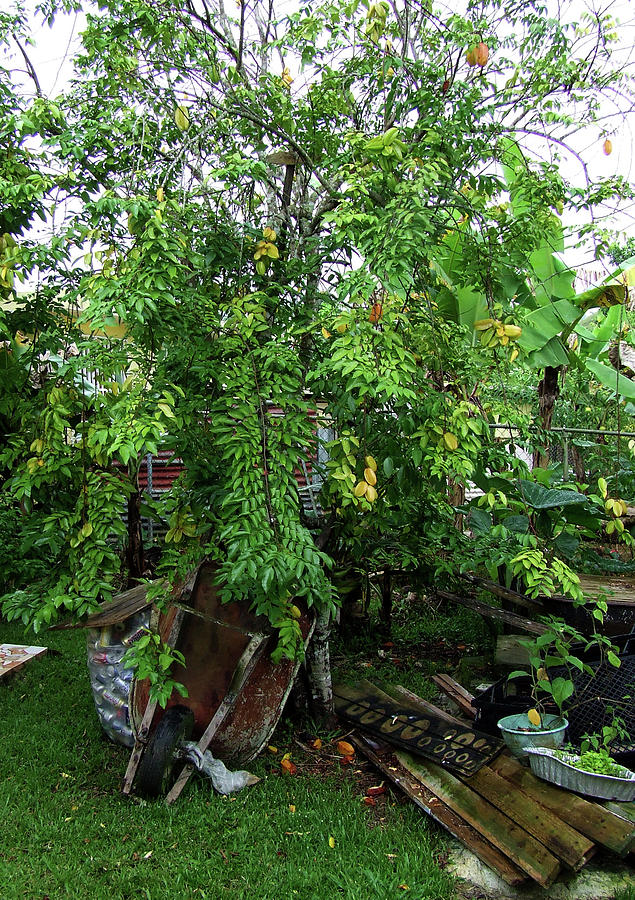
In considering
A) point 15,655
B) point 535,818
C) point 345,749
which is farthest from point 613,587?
point 15,655

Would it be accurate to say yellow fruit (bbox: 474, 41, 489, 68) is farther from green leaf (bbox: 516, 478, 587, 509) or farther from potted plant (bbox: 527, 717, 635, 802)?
potted plant (bbox: 527, 717, 635, 802)

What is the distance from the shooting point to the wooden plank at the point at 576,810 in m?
3.19

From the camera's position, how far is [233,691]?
4031 millimetres

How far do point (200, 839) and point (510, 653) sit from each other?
308cm

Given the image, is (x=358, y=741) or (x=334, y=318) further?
(x=358, y=741)

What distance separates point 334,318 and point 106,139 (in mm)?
1827

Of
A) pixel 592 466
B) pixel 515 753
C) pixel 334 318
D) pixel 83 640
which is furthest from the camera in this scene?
pixel 592 466

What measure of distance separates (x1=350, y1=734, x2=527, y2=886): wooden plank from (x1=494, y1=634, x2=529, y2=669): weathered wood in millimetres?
1641

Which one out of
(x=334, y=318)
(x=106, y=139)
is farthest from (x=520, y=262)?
(x=106, y=139)

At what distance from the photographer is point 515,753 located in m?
3.98

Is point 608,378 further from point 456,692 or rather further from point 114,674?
point 114,674

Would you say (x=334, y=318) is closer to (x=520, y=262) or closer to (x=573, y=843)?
(x=520, y=262)

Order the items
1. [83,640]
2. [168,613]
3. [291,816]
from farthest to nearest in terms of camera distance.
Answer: [83,640], [168,613], [291,816]

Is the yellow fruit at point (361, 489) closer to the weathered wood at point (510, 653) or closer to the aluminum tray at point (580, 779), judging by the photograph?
the aluminum tray at point (580, 779)
